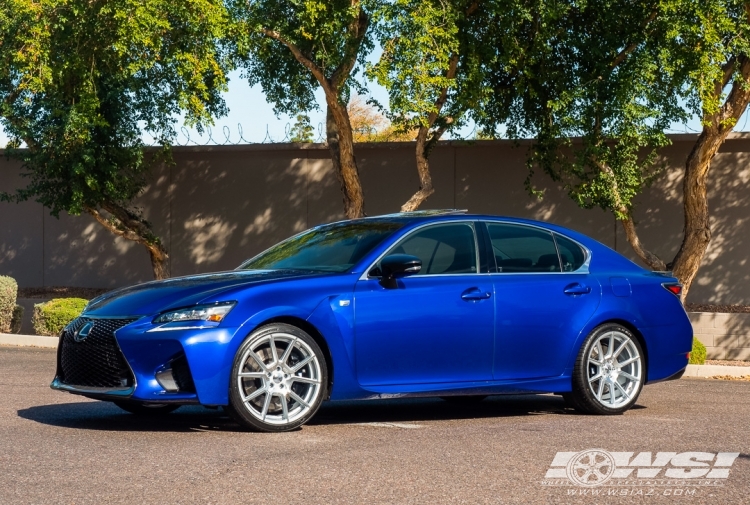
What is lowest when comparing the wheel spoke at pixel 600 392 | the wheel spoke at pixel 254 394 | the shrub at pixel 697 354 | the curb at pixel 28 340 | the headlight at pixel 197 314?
the curb at pixel 28 340

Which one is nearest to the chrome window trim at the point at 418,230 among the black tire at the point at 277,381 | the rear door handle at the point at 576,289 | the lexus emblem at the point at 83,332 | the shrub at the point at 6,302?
the black tire at the point at 277,381

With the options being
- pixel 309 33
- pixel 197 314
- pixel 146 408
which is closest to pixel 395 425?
pixel 197 314

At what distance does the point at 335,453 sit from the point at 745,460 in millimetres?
2546

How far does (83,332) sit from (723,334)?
10933 millimetres

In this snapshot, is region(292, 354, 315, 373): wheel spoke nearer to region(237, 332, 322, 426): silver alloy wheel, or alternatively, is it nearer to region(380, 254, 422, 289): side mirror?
region(237, 332, 322, 426): silver alloy wheel

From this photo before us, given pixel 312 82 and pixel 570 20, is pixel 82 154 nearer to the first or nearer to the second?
pixel 312 82

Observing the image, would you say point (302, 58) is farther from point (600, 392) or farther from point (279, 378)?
point (279, 378)

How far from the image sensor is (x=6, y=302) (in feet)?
57.5

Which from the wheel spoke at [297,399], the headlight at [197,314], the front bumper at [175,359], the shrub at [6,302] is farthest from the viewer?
the shrub at [6,302]

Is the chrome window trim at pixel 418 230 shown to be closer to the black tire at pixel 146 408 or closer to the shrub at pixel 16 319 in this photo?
the black tire at pixel 146 408

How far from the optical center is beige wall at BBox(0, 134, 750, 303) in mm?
19250

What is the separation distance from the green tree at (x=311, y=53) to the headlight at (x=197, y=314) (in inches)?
338

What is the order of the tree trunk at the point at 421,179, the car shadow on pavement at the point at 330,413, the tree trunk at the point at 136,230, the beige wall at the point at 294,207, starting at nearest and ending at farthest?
the car shadow on pavement at the point at 330,413 < the tree trunk at the point at 421,179 < the beige wall at the point at 294,207 < the tree trunk at the point at 136,230

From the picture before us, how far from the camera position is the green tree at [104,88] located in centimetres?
1577
